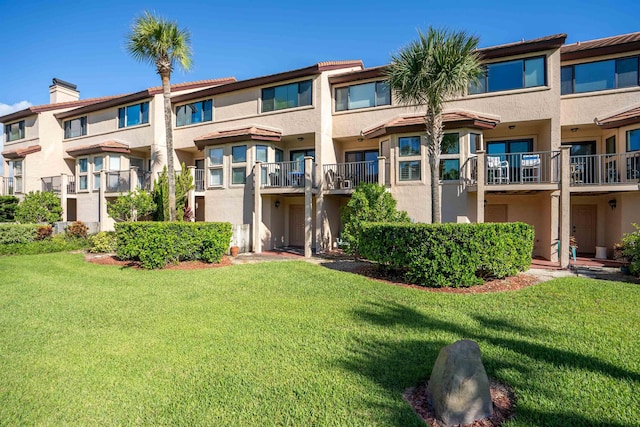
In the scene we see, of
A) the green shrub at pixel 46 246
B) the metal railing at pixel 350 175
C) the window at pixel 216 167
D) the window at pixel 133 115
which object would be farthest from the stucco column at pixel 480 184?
the window at pixel 133 115

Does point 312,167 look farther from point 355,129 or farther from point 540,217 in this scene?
point 540,217

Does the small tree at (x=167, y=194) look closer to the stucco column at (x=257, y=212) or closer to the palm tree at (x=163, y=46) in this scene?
the palm tree at (x=163, y=46)

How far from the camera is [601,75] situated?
46.4ft

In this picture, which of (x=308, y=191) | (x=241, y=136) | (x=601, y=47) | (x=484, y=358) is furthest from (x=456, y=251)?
(x=241, y=136)

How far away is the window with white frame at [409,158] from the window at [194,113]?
12.3 metres

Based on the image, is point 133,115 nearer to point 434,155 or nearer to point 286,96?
point 286,96

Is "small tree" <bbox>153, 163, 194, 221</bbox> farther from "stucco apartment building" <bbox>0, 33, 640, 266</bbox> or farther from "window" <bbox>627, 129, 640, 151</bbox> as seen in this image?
"window" <bbox>627, 129, 640, 151</bbox>

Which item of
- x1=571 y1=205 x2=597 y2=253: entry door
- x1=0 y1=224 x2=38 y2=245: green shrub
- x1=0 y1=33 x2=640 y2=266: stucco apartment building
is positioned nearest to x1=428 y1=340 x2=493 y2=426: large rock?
x1=0 y1=33 x2=640 y2=266: stucco apartment building

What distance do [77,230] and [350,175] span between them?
640 inches

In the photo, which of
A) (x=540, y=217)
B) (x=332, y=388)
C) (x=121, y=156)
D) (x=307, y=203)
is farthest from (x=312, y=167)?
(x=121, y=156)

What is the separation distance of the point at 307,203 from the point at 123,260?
8.32 m

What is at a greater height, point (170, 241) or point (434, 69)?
point (434, 69)

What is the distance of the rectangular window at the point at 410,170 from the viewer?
Answer: 14812 mm

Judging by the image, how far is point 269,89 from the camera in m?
18.6
